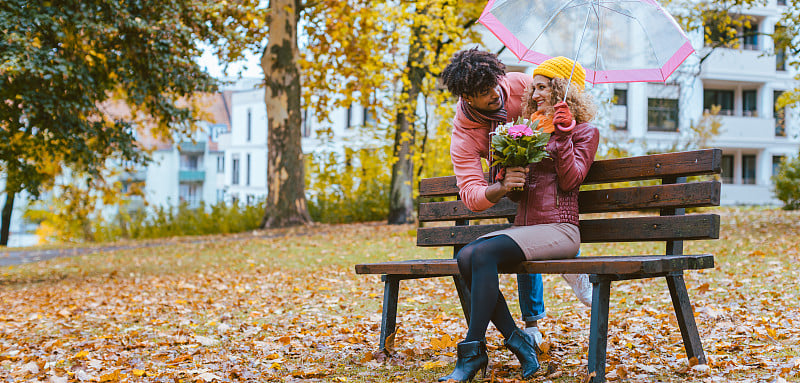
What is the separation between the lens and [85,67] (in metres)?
9.62

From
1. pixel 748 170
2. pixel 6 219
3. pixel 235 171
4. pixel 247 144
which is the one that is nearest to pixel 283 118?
pixel 6 219

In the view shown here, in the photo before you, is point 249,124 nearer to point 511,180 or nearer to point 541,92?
point 541,92

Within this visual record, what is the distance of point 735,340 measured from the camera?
447 centimetres

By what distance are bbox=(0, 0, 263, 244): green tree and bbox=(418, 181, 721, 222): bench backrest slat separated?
6329mm

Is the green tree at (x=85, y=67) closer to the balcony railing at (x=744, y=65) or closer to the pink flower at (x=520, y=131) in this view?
the pink flower at (x=520, y=131)

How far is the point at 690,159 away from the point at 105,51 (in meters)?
8.77

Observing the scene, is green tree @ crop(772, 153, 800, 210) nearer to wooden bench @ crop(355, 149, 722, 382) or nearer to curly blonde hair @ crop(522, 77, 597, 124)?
wooden bench @ crop(355, 149, 722, 382)

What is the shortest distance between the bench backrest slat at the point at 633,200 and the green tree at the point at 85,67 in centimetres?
633

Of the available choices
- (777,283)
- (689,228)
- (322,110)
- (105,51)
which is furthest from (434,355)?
(322,110)

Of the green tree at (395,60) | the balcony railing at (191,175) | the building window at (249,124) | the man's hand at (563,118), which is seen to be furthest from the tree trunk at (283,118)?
the balcony railing at (191,175)

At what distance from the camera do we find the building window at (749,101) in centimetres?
3741

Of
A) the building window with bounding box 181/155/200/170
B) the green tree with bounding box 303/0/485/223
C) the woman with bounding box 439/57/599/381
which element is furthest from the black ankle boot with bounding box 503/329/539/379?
the building window with bounding box 181/155/200/170

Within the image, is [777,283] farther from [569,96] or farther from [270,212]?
[270,212]

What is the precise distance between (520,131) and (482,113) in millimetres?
513
